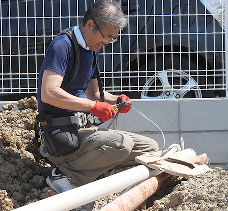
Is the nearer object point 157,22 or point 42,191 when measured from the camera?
point 42,191

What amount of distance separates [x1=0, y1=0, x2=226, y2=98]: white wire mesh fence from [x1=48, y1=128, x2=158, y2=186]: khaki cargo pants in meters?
1.42

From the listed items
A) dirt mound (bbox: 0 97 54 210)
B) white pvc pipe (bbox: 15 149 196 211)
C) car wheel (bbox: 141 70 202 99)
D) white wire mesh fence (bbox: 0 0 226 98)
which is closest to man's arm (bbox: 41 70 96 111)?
white pvc pipe (bbox: 15 149 196 211)

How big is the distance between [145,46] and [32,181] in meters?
2.22

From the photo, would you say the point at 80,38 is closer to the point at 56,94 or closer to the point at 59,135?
the point at 56,94

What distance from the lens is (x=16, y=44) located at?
4449 mm

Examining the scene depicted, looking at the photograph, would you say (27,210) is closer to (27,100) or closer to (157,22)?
(27,100)

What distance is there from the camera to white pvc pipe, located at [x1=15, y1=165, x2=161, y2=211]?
6.86 ft

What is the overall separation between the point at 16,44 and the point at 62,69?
1890 mm

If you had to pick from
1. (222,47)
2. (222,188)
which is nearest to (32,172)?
(222,188)

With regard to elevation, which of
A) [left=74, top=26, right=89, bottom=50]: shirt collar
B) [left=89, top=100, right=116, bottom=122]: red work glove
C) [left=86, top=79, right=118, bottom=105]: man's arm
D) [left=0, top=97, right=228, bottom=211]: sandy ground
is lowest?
[left=0, top=97, right=228, bottom=211]: sandy ground

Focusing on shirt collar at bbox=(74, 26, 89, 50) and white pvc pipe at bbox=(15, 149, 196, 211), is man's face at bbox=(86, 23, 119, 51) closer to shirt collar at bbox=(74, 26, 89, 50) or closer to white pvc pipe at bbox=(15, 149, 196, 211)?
shirt collar at bbox=(74, 26, 89, 50)

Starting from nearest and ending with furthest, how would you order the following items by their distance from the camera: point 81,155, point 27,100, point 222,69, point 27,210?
point 27,210 → point 81,155 → point 27,100 → point 222,69

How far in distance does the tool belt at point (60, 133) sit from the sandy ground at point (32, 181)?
318 mm

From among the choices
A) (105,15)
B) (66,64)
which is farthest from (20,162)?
(105,15)
